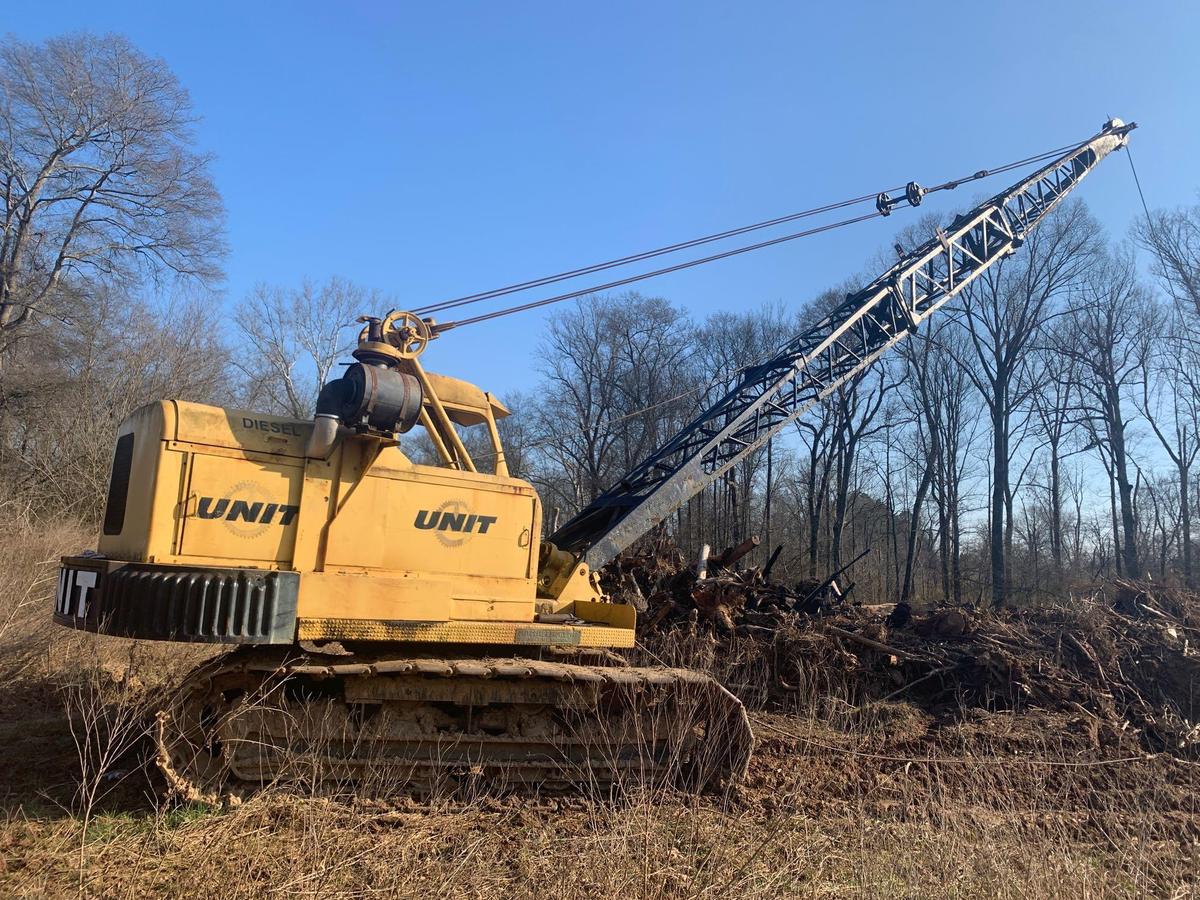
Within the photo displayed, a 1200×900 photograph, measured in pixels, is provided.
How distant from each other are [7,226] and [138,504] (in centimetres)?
2123

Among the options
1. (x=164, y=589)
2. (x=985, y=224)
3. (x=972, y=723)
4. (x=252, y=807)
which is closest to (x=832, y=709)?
(x=972, y=723)

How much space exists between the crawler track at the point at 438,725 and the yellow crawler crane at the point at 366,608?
16 millimetres

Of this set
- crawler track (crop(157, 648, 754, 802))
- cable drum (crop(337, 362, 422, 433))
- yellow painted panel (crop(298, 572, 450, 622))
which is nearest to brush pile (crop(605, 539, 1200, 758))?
crawler track (crop(157, 648, 754, 802))

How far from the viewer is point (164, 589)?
479cm

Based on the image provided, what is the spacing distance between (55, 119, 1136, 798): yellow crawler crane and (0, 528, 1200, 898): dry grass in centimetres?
37

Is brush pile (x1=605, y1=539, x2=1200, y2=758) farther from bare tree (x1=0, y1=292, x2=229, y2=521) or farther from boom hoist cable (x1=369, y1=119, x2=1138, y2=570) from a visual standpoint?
bare tree (x1=0, y1=292, x2=229, y2=521)

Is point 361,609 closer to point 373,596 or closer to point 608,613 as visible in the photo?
point 373,596

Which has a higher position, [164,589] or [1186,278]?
[1186,278]

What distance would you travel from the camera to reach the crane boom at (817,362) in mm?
9547

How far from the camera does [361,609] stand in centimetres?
547

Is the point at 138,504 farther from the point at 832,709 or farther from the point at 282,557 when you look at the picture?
the point at 832,709

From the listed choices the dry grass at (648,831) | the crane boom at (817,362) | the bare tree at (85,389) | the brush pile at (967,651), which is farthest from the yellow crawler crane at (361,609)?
the bare tree at (85,389)

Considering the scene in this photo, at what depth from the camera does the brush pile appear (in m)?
9.14

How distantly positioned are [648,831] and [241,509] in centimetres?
333
